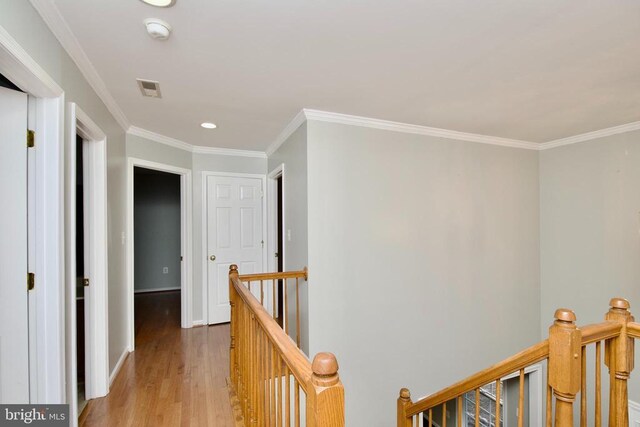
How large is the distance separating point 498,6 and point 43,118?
7.51ft

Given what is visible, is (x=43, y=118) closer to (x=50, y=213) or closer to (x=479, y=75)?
(x=50, y=213)

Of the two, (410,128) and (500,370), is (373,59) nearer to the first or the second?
(410,128)

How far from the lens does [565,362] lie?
1071 millimetres

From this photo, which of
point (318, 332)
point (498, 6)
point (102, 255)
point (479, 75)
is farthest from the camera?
point (318, 332)

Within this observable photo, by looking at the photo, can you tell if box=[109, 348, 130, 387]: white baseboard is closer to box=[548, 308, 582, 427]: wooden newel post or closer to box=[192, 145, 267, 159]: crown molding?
box=[192, 145, 267, 159]: crown molding

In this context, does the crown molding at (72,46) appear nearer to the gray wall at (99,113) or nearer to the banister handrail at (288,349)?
the gray wall at (99,113)

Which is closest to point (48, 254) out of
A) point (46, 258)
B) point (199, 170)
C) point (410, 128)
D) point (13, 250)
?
point (46, 258)

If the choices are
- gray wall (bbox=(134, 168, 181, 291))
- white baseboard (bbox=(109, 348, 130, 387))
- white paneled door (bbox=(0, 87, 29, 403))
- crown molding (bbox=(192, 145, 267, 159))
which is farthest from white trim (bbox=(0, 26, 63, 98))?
gray wall (bbox=(134, 168, 181, 291))

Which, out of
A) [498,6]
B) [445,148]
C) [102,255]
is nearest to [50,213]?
[102,255]

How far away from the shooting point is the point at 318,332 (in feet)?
9.05

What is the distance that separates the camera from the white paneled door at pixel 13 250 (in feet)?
4.82

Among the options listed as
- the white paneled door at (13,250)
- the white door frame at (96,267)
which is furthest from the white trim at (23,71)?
the white door frame at (96,267)

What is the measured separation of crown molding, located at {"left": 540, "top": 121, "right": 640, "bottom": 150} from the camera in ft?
10.3

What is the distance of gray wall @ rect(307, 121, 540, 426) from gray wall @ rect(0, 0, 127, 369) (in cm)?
163
